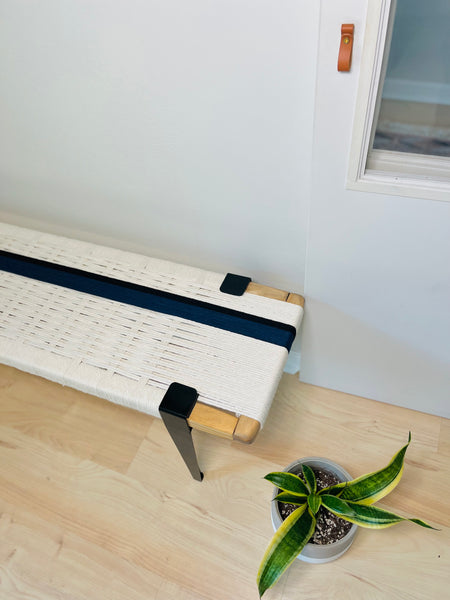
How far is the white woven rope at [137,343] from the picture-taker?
992mm

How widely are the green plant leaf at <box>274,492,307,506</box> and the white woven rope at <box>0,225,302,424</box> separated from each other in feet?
0.67

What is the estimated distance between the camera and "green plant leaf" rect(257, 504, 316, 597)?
3.08 feet

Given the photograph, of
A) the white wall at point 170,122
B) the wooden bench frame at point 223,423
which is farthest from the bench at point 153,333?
the white wall at point 170,122

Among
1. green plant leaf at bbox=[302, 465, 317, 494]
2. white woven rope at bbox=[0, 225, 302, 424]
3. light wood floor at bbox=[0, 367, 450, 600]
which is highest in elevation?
white woven rope at bbox=[0, 225, 302, 424]

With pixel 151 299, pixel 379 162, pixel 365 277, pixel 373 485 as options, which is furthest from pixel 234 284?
pixel 373 485

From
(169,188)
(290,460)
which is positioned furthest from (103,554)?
(169,188)

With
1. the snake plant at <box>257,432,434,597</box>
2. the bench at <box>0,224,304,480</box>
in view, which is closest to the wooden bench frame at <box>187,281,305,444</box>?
the bench at <box>0,224,304,480</box>

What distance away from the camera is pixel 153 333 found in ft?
3.54

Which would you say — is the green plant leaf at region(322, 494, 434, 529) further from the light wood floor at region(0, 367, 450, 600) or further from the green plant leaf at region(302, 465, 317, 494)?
the light wood floor at region(0, 367, 450, 600)

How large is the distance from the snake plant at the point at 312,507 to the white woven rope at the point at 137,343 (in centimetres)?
20

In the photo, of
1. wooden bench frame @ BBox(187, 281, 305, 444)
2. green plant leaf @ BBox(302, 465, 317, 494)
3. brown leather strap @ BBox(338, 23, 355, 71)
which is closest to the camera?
brown leather strap @ BBox(338, 23, 355, 71)

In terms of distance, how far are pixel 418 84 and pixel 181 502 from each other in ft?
3.52

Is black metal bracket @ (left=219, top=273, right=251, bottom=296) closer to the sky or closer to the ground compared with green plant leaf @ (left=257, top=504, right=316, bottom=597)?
closer to the sky

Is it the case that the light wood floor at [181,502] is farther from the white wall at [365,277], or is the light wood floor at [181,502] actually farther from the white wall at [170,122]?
the white wall at [170,122]
